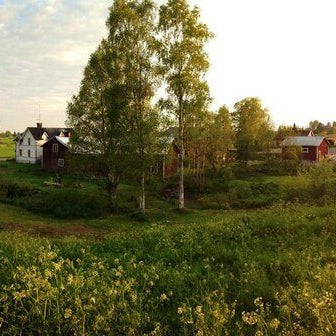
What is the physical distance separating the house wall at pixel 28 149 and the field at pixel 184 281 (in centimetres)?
6411

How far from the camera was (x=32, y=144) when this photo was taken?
73812 millimetres

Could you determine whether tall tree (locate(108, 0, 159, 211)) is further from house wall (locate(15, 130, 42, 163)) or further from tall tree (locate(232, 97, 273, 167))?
house wall (locate(15, 130, 42, 163))

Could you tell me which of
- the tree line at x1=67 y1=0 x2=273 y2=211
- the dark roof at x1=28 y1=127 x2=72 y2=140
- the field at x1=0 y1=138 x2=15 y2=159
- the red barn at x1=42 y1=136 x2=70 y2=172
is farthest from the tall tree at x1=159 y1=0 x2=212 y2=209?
the field at x1=0 y1=138 x2=15 y2=159

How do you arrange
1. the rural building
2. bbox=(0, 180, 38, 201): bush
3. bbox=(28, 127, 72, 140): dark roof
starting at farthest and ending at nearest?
the rural building → bbox=(28, 127, 72, 140): dark roof → bbox=(0, 180, 38, 201): bush

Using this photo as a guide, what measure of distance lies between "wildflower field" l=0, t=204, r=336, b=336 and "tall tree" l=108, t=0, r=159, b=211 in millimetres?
20245

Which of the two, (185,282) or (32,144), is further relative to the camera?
(32,144)

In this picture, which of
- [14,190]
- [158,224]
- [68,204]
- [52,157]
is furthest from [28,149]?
[158,224]

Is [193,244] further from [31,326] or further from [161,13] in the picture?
[161,13]

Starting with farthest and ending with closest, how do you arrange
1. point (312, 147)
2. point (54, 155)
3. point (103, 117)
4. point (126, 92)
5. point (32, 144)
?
point (312, 147)
point (32, 144)
point (54, 155)
point (103, 117)
point (126, 92)

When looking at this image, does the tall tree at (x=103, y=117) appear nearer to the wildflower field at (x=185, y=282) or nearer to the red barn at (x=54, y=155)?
the wildflower field at (x=185, y=282)

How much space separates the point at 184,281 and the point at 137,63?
2868 centimetres

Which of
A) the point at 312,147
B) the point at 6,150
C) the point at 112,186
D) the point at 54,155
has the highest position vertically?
the point at 6,150

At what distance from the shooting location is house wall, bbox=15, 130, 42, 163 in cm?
7331

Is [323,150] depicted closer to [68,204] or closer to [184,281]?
[68,204]
